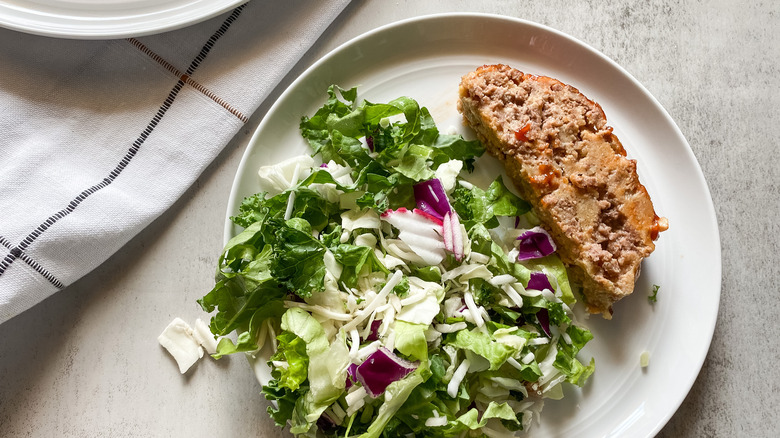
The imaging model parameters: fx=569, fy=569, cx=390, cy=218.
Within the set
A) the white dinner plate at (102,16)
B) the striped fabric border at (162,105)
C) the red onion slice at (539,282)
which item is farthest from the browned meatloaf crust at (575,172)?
the white dinner plate at (102,16)

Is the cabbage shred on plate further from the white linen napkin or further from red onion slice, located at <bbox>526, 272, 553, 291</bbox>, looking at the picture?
the white linen napkin

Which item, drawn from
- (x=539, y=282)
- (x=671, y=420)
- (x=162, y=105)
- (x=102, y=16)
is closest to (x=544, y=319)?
(x=539, y=282)

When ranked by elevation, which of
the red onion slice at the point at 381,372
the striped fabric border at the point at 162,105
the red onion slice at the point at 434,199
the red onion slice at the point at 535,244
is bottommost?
the red onion slice at the point at 381,372

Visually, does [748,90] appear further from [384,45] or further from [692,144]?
[384,45]

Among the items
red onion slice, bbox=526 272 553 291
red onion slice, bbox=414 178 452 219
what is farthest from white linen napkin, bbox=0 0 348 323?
red onion slice, bbox=526 272 553 291

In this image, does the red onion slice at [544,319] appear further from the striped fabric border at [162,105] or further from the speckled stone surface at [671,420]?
the striped fabric border at [162,105]

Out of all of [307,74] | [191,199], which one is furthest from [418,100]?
[191,199]
